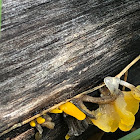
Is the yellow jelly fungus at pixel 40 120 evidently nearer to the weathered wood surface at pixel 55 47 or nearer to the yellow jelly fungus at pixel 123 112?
the weathered wood surface at pixel 55 47

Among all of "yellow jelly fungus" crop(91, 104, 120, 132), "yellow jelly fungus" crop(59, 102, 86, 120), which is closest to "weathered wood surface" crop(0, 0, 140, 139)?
"yellow jelly fungus" crop(59, 102, 86, 120)

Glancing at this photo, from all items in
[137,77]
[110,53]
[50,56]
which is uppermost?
[50,56]

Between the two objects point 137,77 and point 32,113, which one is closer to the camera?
point 32,113

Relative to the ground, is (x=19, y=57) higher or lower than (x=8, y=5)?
lower

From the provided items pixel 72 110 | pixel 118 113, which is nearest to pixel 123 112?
pixel 118 113

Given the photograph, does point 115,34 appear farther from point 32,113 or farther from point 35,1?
point 32,113

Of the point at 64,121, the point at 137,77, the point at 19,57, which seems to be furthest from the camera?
the point at 137,77

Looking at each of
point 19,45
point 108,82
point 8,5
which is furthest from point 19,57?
point 108,82

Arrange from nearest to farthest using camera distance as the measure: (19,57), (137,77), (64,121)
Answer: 1. (19,57)
2. (64,121)
3. (137,77)
